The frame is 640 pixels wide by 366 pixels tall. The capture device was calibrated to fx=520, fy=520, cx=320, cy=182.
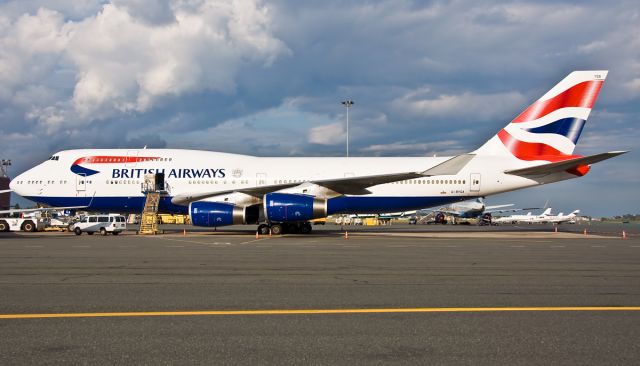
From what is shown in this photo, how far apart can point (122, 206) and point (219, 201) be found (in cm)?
643

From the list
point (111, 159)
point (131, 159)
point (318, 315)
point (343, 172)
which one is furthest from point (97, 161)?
point (318, 315)

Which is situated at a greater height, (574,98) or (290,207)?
(574,98)

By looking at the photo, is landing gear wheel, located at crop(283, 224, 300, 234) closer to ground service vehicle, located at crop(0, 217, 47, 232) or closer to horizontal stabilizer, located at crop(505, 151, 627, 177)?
horizontal stabilizer, located at crop(505, 151, 627, 177)

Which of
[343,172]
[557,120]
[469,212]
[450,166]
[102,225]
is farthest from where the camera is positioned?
[469,212]

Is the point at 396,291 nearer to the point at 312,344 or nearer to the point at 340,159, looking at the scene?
the point at 312,344

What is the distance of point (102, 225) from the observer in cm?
2953

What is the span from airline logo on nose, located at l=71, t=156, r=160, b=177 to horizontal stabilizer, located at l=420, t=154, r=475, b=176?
15177 mm

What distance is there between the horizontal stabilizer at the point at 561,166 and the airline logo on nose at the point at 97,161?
20.2 m

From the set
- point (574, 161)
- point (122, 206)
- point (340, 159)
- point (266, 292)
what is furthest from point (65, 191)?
point (574, 161)

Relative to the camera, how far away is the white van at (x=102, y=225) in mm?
29394

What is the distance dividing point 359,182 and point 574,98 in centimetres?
1319

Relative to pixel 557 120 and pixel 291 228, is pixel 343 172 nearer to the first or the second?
pixel 291 228

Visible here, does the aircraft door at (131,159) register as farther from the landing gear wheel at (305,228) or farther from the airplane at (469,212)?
the airplane at (469,212)

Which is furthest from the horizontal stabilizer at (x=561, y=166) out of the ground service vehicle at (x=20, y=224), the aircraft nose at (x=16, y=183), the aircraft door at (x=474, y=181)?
the ground service vehicle at (x=20, y=224)
